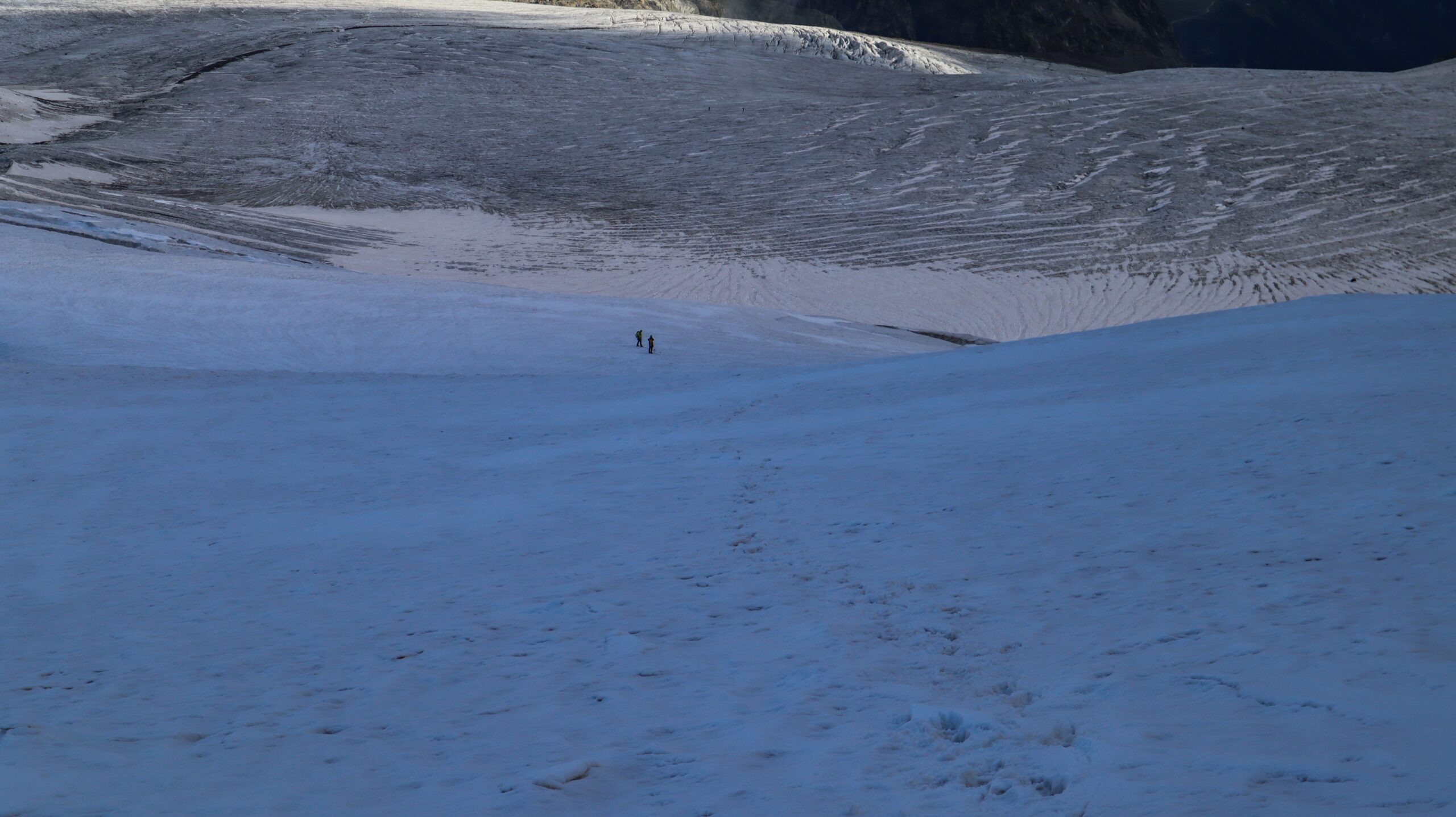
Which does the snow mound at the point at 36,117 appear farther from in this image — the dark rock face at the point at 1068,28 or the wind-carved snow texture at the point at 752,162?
the dark rock face at the point at 1068,28

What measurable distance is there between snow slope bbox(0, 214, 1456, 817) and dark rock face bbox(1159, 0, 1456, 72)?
50898 millimetres

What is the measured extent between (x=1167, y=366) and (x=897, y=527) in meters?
2.30

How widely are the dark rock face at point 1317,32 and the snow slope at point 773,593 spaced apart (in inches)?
2004

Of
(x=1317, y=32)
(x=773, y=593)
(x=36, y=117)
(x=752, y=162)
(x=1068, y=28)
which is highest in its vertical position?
(x=1317, y=32)

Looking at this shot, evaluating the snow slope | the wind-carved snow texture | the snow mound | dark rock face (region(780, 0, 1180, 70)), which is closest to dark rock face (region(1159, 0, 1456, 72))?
dark rock face (region(780, 0, 1180, 70))

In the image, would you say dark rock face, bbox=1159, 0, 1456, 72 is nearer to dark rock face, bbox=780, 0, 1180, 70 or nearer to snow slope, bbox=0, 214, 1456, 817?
dark rock face, bbox=780, 0, 1180, 70

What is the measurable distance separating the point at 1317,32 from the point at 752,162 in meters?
44.2

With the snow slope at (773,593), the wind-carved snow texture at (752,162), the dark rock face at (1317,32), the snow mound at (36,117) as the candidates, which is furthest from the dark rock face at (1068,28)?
the snow slope at (773,593)

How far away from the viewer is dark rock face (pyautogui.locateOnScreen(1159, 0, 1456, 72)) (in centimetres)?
4894

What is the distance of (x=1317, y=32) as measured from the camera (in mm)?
49625

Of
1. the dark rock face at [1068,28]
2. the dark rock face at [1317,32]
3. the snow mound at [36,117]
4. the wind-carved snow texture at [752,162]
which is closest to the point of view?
the wind-carved snow texture at [752,162]

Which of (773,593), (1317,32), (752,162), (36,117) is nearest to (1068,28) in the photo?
(1317,32)

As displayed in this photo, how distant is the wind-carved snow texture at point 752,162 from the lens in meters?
14.2

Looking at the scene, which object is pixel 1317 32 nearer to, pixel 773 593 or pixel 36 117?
pixel 36 117
